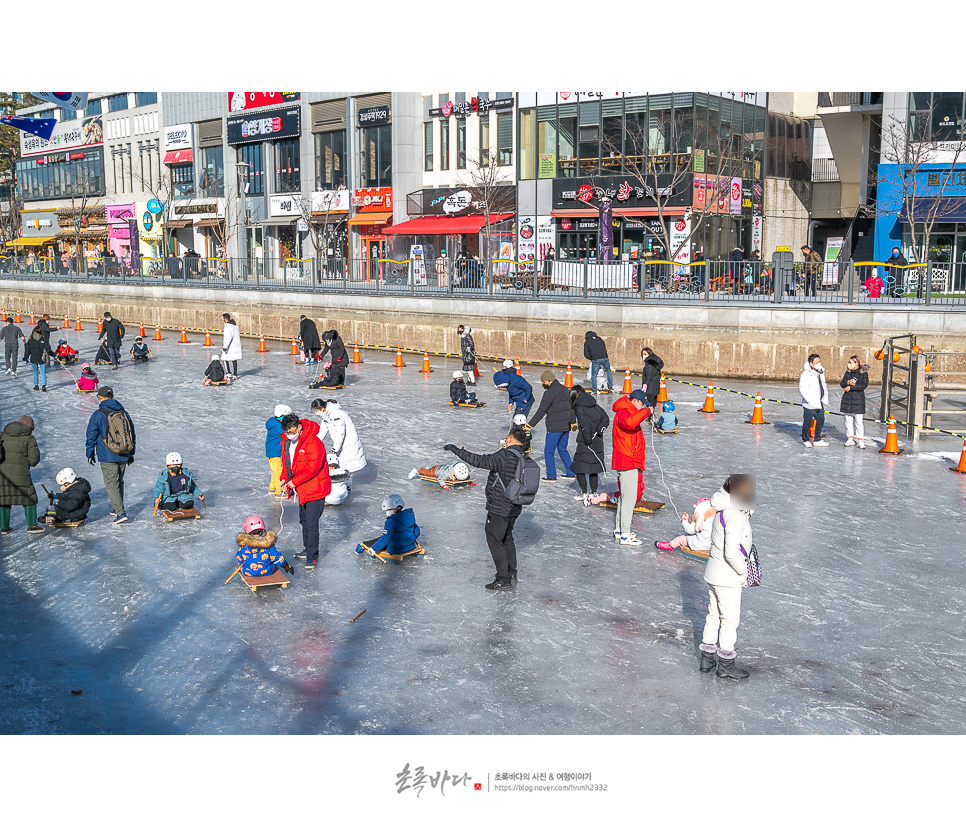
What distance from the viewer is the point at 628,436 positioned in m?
10.4

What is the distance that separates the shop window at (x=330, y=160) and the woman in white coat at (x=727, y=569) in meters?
44.3

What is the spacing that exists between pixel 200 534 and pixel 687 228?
28.7m

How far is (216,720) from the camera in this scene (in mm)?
6613

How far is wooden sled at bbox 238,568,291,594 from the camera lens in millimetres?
9102

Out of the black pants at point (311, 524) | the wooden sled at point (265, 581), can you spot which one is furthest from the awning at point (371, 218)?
the wooden sled at point (265, 581)

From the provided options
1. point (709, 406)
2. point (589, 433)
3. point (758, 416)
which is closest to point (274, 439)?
point (589, 433)

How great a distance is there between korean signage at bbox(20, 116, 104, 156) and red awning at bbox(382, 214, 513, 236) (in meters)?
33.9

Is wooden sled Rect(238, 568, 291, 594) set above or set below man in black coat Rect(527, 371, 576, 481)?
below

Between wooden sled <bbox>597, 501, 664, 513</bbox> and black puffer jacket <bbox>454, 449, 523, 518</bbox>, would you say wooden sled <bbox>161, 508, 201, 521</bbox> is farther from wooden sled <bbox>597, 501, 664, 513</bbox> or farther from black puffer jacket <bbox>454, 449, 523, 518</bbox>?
wooden sled <bbox>597, 501, 664, 513</bbox>

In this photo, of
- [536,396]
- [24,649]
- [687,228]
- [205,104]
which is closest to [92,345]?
[536,396]

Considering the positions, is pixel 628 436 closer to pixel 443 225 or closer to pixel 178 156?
pixel 443 225

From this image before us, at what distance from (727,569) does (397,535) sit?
4.02 m

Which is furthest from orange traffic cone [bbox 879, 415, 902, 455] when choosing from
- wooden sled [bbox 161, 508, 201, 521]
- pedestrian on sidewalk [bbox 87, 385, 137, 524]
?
pedestrian on sidewalk [bbox 87, 385, 137, 524]

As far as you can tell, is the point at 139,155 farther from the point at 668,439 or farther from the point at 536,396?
the point at 668,439
